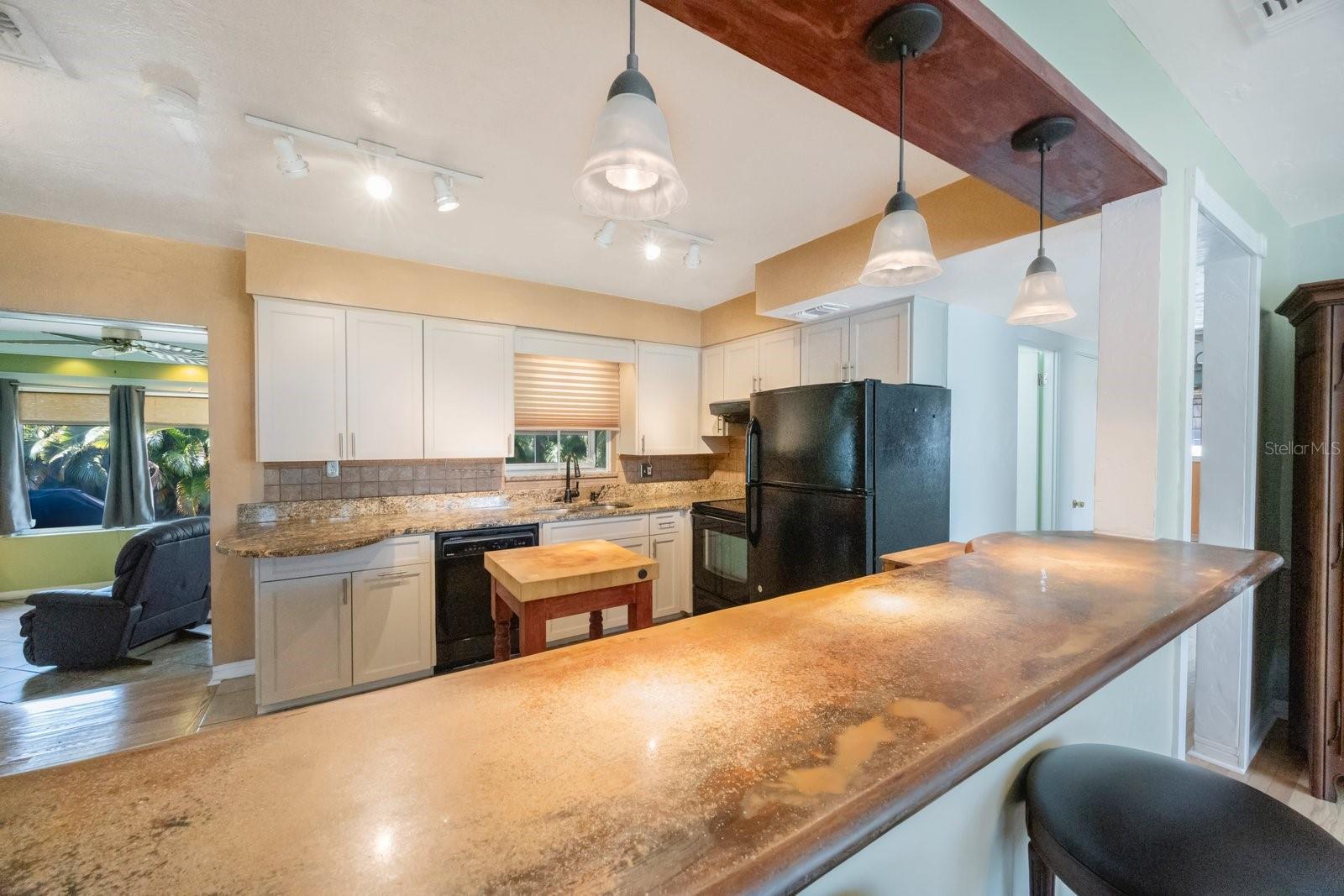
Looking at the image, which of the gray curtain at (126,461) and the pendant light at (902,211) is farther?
the gray curtain at (126,461)

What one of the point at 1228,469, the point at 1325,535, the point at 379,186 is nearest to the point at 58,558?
the point at 379,186

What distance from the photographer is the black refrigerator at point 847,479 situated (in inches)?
96.3

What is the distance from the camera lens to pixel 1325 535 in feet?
6.40

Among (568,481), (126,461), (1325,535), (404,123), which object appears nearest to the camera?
(404,123)

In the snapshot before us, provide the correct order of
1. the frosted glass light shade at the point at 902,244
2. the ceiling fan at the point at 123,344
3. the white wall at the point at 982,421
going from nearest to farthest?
the frosted glass light shade at the point at 902,244, the white wall at the point at 982,421, the ceiling fan at the point at 123,344

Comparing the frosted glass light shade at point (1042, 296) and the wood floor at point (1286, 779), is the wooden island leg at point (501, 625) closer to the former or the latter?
the frosted glass light shade at point (1042, 296)

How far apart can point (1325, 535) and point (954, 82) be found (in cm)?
242

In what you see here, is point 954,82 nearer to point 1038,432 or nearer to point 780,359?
point 780,359

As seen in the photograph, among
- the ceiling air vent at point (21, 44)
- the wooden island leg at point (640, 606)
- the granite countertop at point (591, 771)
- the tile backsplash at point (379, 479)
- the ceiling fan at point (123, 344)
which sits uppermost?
Result: the ceiling air vent at point (21, 44)

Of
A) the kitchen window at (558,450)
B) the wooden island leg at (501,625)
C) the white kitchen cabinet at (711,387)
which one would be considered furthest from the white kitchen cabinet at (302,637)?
the white kitchen cabinet at (711,387)

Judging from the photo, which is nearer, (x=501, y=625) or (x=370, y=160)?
(x=370, y=160)

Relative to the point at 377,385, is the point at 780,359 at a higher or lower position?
higher

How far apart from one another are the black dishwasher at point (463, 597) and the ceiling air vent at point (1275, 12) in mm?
3588

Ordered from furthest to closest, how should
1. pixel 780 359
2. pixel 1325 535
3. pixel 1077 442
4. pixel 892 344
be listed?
pixel 1077 442 < pixel 780 359 < pixel 892 344 < pixel 1325 535
